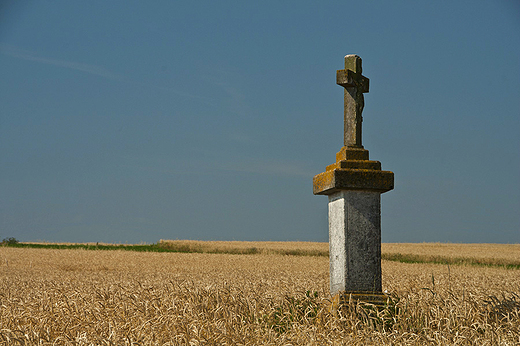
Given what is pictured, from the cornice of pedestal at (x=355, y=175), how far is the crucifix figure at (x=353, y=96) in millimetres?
225

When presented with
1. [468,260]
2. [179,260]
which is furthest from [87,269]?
[468,260]

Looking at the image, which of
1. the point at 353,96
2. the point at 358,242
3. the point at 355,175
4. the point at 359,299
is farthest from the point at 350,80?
the point at 359,299

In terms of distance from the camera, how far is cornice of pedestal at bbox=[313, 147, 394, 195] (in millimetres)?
6406

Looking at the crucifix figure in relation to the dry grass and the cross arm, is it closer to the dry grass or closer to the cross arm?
the cross arm

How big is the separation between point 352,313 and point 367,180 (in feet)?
6.29

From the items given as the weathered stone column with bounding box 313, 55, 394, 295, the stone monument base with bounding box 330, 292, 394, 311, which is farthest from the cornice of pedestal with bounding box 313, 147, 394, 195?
the stone monument base with bounding box 330, 292, 394, 311

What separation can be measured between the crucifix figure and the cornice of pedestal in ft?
0.74

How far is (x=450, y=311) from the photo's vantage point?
231 inches

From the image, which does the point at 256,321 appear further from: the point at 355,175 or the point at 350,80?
the point at 350,80

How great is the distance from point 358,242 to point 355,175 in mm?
990

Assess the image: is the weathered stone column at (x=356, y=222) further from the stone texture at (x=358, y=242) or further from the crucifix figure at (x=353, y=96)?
the crucifix figure at (x=353, y=96)

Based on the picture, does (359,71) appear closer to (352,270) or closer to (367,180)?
(367,180)

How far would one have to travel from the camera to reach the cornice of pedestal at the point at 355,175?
252 inches

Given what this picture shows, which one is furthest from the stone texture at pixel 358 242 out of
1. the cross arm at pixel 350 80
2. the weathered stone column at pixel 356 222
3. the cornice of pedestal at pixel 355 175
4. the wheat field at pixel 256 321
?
the cross arm at pixel 350 80
